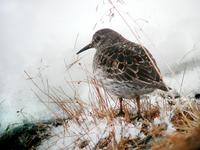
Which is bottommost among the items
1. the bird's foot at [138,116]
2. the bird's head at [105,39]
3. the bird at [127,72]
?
the bird's foot at [138,116]

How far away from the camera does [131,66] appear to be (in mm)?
6078

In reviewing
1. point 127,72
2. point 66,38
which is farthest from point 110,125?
point 66,38

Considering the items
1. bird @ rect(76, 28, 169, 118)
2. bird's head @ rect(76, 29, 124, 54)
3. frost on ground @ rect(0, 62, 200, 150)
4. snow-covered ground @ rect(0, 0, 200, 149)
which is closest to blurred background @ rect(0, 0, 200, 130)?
snow-covered ground @ rect(0, 0, 200, 149)

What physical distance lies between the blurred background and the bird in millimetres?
896

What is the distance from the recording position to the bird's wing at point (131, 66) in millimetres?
5898

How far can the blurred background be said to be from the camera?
24.8 ft

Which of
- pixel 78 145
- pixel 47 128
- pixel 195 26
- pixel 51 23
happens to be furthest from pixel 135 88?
pixel 51 23

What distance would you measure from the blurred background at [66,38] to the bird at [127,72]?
90cm

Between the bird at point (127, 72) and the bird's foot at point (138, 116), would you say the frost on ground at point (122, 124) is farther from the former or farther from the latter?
the bird at point (127, 72)

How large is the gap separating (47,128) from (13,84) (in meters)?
1.34

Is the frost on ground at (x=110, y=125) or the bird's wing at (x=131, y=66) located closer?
the frost on ground at (x=110, y=125)

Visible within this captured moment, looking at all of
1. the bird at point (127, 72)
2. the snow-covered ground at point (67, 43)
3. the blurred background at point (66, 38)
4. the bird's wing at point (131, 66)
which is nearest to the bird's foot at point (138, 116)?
the bird at point (127, 72)

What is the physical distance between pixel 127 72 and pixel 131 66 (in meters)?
0.11

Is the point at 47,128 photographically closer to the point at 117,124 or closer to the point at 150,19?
the point at 117,124
